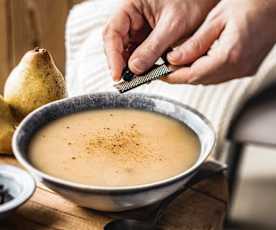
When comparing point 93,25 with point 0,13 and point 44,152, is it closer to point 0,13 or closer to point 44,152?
point 0,13

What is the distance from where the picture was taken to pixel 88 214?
79 cm

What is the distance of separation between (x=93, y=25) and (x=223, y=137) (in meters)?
0.45

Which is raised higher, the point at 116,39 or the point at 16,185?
the point at 116,39

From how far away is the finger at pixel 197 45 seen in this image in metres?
0.91

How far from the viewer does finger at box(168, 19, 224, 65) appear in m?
0.91

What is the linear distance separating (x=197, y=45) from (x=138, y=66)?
10cm

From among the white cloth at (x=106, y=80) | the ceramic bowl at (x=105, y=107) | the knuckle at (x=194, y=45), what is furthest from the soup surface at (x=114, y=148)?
the white cloth at (x=106, y=80)

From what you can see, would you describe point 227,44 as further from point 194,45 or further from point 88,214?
point 88,214

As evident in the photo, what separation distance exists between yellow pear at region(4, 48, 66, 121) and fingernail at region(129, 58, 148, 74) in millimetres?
109

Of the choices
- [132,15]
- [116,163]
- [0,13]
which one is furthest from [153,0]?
[0,13]

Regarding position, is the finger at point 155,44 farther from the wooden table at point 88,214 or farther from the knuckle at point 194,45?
the wooden table at point 88,214

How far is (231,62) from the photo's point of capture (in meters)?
0.94

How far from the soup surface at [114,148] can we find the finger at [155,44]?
68 mm

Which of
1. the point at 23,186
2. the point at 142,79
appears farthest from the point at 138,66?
the point at 23,186
